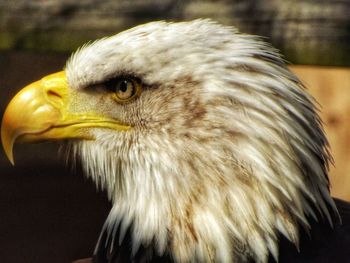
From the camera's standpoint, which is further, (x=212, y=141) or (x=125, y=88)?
(x=125, y=88)

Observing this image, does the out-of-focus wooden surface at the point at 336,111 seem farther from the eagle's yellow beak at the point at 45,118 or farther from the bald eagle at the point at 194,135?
the eagle's yellow beak at the point at 45,118

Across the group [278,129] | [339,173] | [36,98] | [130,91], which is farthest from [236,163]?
[339,173]

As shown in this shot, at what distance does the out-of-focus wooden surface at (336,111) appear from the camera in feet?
13.3

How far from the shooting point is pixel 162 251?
3.29m

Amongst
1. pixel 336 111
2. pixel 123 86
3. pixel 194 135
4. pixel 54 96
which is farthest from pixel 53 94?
pixel 336 111

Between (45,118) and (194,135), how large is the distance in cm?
44

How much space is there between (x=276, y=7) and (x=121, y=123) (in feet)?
1.84

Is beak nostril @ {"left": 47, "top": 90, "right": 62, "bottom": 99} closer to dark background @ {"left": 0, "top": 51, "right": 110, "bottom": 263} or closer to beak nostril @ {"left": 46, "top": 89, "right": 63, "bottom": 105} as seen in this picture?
beak nostril @ {"left": 46, "top": 89, "right": 63, "bottom": 105}

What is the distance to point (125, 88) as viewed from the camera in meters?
3.37

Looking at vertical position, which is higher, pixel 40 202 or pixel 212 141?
pixel 212 141

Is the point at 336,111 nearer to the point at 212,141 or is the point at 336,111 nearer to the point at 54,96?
the point at 212,141

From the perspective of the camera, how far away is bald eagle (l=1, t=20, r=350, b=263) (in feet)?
10.5

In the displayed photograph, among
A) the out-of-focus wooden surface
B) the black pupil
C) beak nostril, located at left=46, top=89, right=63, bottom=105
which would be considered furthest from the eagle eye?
the out-of-focus wooden surface

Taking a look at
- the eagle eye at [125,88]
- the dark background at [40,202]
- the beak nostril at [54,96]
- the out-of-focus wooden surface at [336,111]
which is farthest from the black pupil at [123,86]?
the dark background at [40,202]
